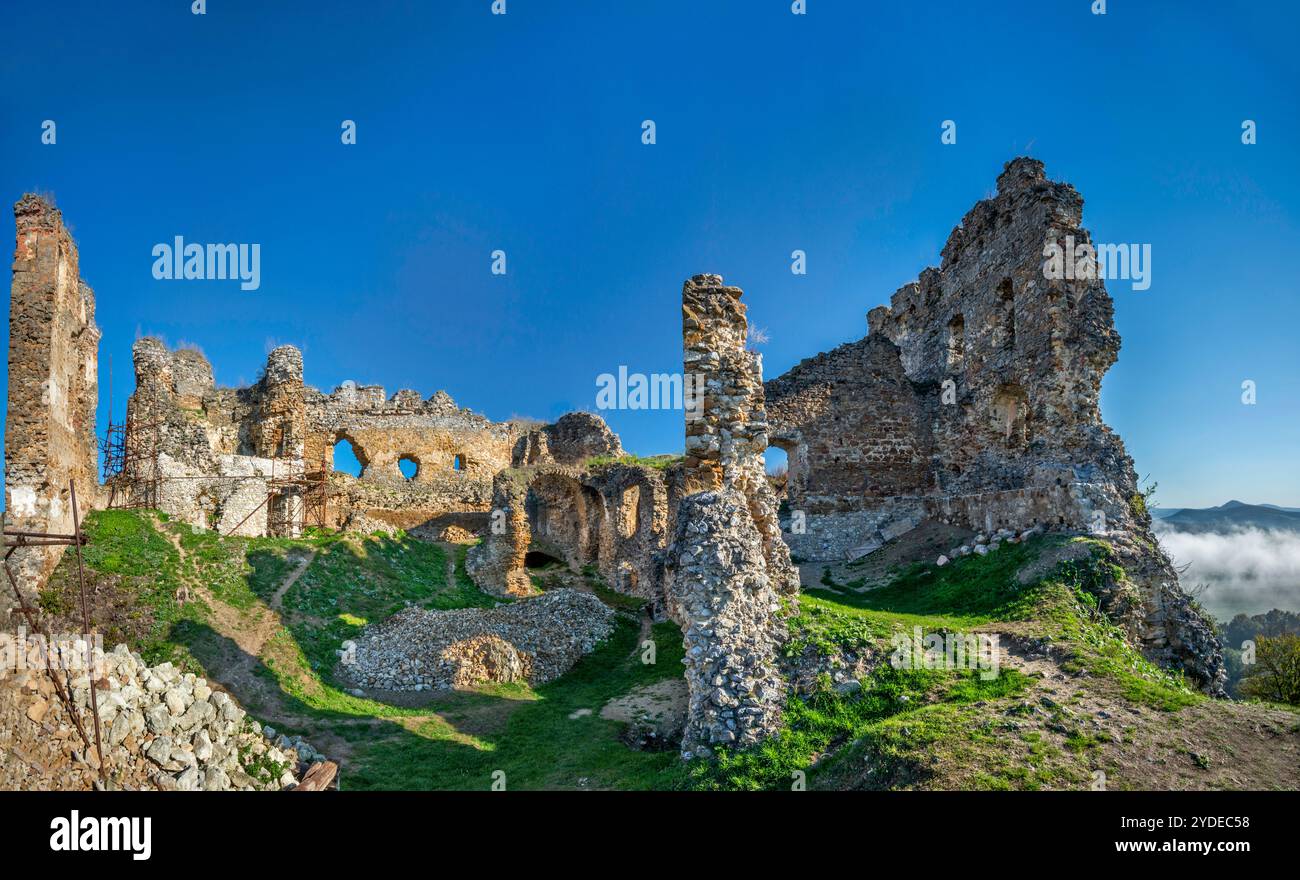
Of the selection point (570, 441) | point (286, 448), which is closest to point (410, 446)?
point (286, 448)

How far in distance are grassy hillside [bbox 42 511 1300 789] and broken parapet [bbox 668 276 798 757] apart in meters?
0.41

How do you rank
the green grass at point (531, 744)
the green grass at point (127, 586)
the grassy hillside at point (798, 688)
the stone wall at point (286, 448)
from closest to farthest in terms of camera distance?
1. the grassy hillside at point (798, 688)
2. the green grass at point (531, 744)
3. the green grass at point (127, 586)
4. the stone wall at point (286, 448)

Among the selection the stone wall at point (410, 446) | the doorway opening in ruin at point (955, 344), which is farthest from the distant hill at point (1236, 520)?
the stone wall at point (410, 446)

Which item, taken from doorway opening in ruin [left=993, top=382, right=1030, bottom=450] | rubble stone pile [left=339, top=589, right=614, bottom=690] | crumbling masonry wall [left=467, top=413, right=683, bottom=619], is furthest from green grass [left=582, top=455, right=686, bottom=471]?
doorway opening in ruin [left=993, top=382, right=1030, bottom=450]

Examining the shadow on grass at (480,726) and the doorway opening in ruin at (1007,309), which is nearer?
the shadow on grass at (480,726)

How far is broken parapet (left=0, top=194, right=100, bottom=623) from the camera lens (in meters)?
14.4

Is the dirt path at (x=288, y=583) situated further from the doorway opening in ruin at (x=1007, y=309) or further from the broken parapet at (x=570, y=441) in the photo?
the doorway opening in ruin at (x=1007, y=309)

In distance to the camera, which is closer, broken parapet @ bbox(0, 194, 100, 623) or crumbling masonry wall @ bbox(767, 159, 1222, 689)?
crumbling masonry wall @ bbox(767, 159, 1222, 689)

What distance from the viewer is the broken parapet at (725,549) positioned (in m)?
8.00

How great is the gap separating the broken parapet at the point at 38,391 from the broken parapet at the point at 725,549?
12857mm

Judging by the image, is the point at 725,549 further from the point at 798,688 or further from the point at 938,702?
the point at 938,702

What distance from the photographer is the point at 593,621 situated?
17859 millimetres

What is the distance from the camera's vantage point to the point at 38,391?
14.8 meters

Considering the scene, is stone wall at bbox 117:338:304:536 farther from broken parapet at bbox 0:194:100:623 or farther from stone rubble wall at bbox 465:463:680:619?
stone rubble wall at bbox 465:463:680:619
